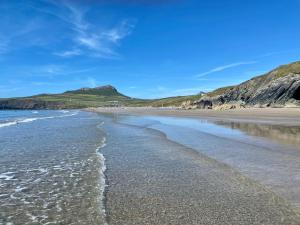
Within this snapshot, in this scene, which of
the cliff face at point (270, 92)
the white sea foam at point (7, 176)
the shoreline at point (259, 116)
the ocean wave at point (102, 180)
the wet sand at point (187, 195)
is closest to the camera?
the wet sand at point (187, 195)

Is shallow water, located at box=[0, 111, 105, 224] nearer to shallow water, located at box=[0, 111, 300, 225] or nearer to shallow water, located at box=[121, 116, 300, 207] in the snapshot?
shallow water, located at box=[0, 111, 300, 225]

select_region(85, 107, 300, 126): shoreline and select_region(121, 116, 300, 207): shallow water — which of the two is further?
select_region(85, 107, 300, 126): shoreline

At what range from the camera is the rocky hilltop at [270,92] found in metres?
65.3

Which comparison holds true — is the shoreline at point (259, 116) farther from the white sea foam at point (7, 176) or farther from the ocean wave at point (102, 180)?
the white sea foam at point (7, 176)

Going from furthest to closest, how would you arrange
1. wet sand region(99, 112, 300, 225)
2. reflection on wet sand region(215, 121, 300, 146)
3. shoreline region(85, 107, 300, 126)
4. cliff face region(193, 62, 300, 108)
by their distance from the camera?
1. cliff face region(193, 62, 300, 108)
2. shoreline region(85, 107, 300, 126)
3. reflection on wet sand region(215, 121, 300, 146)
4. wet sand region(99, 112, 300, 225)

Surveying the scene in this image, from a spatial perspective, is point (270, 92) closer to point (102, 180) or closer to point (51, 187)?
point (102, 180)

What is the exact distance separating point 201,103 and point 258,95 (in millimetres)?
39872

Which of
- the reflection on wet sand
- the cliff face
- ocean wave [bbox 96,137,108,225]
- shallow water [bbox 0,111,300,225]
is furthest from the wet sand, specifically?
the cliff face

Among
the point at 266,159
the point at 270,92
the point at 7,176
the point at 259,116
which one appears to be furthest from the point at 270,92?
the point at 7,176

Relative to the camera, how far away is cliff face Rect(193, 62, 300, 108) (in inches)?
2576

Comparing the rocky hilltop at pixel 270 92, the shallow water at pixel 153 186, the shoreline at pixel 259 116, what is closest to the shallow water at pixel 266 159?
the shallow water at pixel 153 186

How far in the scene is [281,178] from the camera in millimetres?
10109

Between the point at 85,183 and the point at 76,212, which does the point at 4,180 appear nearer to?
the point at 85,183

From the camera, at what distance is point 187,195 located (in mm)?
8797
